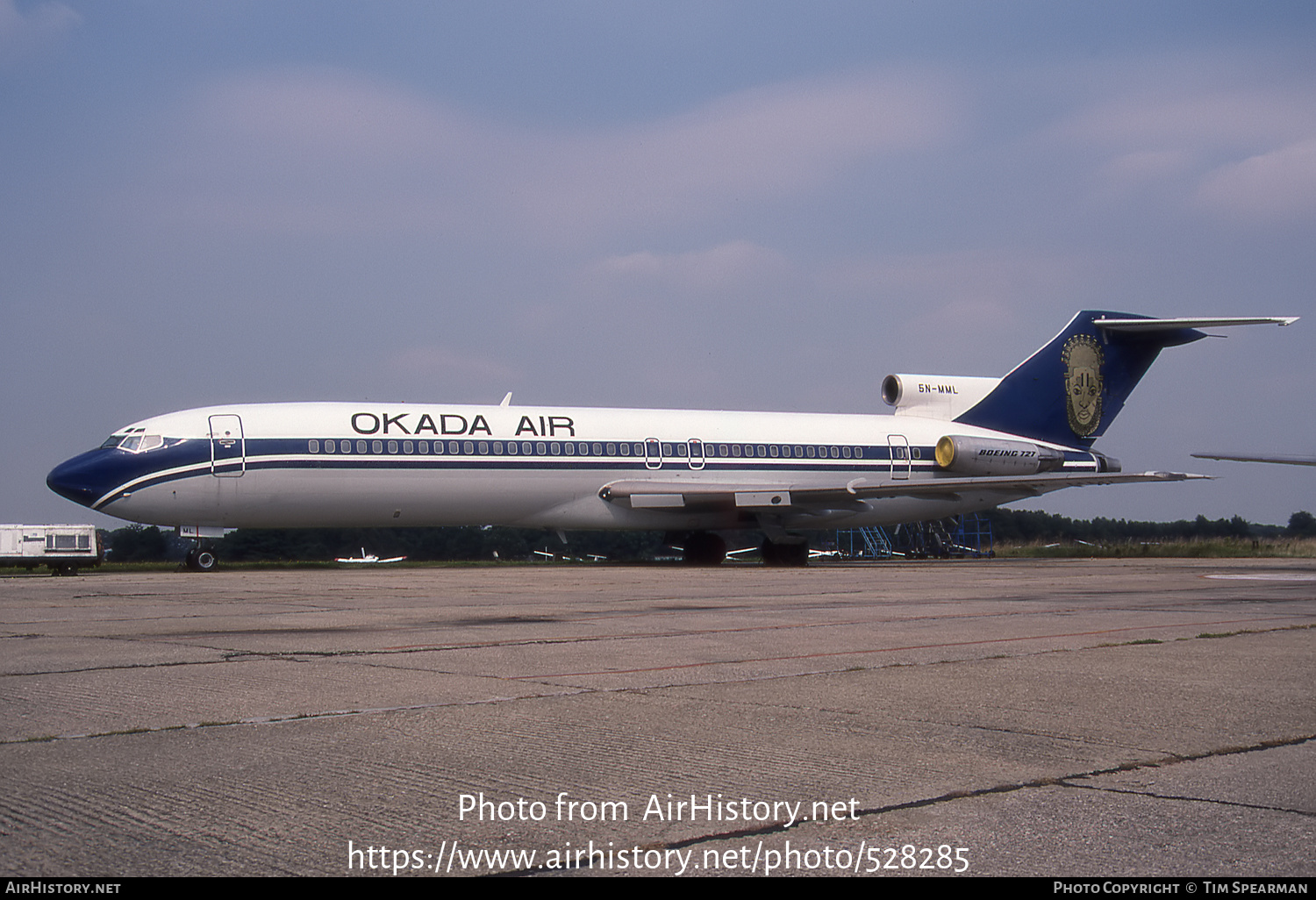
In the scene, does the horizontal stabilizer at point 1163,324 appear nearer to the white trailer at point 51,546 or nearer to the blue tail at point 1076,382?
the blue tail at point 1076,382

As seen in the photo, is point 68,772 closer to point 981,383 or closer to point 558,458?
point 558,458

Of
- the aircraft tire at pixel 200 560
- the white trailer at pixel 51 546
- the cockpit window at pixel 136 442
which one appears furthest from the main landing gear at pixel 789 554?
the white trailer at pixel 51 546

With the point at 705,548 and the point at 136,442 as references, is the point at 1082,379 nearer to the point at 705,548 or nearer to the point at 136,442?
the point at 705,548

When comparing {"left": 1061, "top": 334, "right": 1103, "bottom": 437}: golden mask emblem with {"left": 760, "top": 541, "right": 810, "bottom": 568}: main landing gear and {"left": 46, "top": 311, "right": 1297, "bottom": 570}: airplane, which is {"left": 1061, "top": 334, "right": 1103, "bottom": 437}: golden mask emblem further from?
{"left": 760, "top": 541, "right": 810, "bottom": 568}: main landing gear

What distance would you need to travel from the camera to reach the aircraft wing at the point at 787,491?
91.6 ft

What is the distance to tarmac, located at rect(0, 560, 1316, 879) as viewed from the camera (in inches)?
138

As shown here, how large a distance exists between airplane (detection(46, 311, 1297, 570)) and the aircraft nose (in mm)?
39

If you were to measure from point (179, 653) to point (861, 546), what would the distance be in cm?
3901

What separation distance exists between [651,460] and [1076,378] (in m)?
14.1

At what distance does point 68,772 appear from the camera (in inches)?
175

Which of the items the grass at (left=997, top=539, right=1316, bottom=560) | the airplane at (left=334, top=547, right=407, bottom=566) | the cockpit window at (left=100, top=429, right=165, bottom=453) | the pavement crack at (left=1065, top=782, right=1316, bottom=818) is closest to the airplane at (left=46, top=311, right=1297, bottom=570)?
the cockpit window at (left=100, top=429, right=165, bottom=453)

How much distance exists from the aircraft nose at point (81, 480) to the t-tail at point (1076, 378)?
22539 mm

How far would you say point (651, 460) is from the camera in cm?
2850
